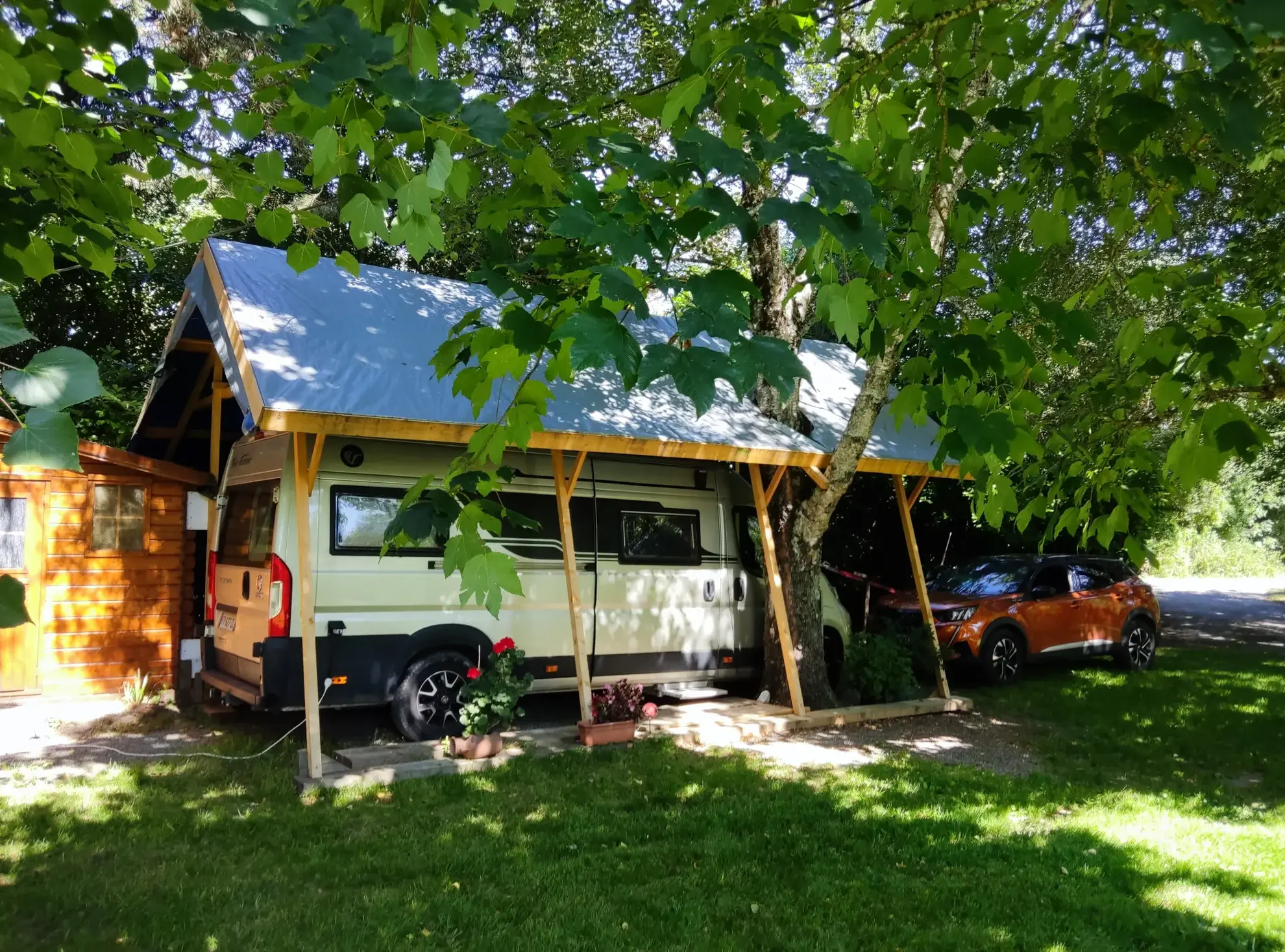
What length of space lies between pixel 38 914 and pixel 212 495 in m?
5.51

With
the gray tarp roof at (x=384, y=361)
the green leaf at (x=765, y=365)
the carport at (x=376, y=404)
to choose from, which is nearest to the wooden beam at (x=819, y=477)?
the carport at (x=376, y=404)

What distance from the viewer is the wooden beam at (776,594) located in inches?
336

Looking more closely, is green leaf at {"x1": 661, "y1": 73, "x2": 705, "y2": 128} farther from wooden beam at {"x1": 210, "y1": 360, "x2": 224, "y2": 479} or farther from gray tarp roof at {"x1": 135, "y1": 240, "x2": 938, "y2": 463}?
wooden beam at {"x1": 210, "y1": 360, "x2": 224, "y2": 479}

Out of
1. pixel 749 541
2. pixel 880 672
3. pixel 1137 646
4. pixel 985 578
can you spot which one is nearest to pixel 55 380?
pixel 749 541

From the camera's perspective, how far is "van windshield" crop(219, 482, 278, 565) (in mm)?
7270

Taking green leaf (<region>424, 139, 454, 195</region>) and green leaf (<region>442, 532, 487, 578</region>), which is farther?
green leaf (<region>442, 532, 487, 578</region>)

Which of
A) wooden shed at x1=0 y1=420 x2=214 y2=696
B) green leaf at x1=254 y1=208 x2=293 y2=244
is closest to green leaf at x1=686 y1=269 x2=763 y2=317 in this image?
green leaf at x1=254 y1=208 x2=293 y2=244

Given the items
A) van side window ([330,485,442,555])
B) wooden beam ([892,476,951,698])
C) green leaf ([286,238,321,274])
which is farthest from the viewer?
wooden beam ([892,476,951,698])

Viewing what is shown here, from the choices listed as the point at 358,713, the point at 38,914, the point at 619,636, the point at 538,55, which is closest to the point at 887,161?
the point at 38,914

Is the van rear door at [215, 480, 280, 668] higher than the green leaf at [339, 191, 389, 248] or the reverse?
the reverse

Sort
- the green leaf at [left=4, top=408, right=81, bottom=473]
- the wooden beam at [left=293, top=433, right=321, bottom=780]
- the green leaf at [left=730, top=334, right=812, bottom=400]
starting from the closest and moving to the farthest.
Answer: the green leaf at [left=4, top=408, right=81, bottom=473], the green leaf at [left=730, top=334, right=812, bottom=400], the wooden beam at [left=293, top=433, right=321, bottom=780]

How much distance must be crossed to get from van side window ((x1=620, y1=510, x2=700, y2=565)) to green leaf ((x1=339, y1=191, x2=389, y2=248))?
6.13m

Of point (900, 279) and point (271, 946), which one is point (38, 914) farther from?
point (900, 279)

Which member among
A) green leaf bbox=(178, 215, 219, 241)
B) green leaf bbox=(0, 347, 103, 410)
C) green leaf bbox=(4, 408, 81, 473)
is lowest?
green leaf bbox=(4, 408, 81, 473)
